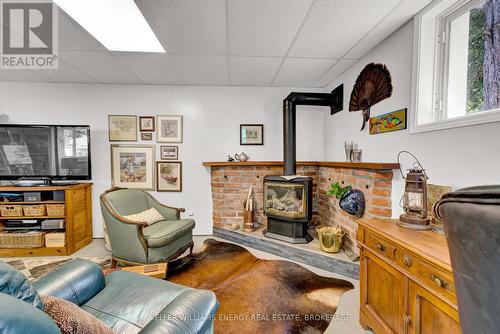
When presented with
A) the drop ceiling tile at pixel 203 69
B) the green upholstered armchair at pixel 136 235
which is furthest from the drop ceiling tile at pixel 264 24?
the green upholstered armchair at pixel 136 235

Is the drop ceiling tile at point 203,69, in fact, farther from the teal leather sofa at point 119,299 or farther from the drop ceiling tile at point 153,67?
the teal leather sofa at point 119,299

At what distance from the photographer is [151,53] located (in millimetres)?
2467

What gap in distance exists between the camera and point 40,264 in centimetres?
271

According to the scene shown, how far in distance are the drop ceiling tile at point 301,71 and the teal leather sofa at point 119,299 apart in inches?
102

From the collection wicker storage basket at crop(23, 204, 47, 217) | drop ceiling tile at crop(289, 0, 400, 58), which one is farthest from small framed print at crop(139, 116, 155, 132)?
drop ceiling tile at crop(289, 0, 400, 58)

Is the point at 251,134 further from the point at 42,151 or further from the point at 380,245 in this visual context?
the point at 42,151

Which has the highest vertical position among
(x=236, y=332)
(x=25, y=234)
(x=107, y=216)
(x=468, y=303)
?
(x=468, y=303)

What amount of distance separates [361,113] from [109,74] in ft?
11.1

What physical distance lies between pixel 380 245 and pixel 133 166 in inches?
137

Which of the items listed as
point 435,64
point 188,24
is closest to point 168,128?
point 188,24

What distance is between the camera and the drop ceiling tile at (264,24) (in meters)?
1.69

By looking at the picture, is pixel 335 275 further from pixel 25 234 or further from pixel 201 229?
pixel 25 234

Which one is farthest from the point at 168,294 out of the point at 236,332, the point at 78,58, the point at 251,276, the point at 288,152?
the point at 78,58

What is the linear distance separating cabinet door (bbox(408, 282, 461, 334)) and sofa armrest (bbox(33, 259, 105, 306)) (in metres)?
1.88
